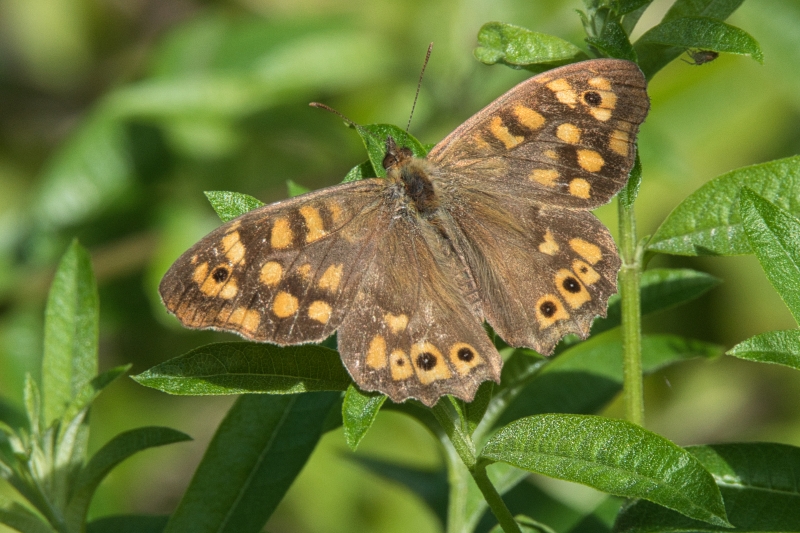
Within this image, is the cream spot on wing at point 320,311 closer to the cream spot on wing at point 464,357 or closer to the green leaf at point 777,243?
the cream spot on wing at point 464,357

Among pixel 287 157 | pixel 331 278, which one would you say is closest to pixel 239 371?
pixel 331 278

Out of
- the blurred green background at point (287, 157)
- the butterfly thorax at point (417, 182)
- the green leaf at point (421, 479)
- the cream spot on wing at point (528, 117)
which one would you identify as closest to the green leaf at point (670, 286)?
the cream spot on wing at point (528, 117)

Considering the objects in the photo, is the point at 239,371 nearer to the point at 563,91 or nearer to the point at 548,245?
the point at 548,245

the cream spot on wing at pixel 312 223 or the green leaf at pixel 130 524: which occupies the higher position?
the cream spot on wing at pixel 312 223

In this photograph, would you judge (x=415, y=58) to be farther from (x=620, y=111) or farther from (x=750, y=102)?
(x=620, y=111)

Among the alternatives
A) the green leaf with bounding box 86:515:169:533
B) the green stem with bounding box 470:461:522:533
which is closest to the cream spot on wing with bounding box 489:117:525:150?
the green stem with bounding box 470:461:522:533

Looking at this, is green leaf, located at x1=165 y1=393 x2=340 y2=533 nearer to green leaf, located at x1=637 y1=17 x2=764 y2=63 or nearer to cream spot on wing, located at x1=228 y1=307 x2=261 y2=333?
cream spot on wing, located at x1=228 y1=307 x2=261 y2=333

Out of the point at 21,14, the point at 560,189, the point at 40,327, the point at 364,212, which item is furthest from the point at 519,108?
the point at 21,14
